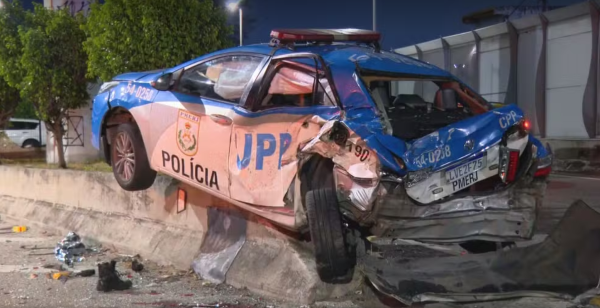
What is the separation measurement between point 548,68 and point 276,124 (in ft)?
44.8

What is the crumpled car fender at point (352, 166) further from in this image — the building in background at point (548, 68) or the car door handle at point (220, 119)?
the building in background at point (548, 68)

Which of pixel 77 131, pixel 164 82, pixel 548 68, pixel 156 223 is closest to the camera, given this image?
pixel 164 82

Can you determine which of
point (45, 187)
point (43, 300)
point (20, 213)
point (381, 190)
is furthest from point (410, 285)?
point (20, 213)

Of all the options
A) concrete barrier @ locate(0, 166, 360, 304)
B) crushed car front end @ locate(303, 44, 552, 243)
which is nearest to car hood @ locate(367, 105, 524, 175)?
crushed car front end @ locate(303, 44, 552, 243)

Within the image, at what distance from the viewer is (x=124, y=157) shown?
22.1 ft

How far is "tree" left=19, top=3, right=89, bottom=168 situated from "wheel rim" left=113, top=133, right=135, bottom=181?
589 cm

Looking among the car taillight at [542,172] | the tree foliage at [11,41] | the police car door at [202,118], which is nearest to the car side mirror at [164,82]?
the police car door at [202,118]

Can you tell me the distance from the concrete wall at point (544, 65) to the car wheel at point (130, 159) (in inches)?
463

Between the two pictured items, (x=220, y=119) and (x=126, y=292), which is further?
(x=126, y=292)

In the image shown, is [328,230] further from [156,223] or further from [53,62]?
[53,62]

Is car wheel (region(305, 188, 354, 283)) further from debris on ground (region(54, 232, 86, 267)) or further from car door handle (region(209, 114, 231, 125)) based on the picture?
debris on ground (region(54, 232, 86, 267))

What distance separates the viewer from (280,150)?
4863 millimetres

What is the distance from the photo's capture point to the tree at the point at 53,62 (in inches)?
A: 461

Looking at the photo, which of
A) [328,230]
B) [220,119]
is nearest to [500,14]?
[220,119]
